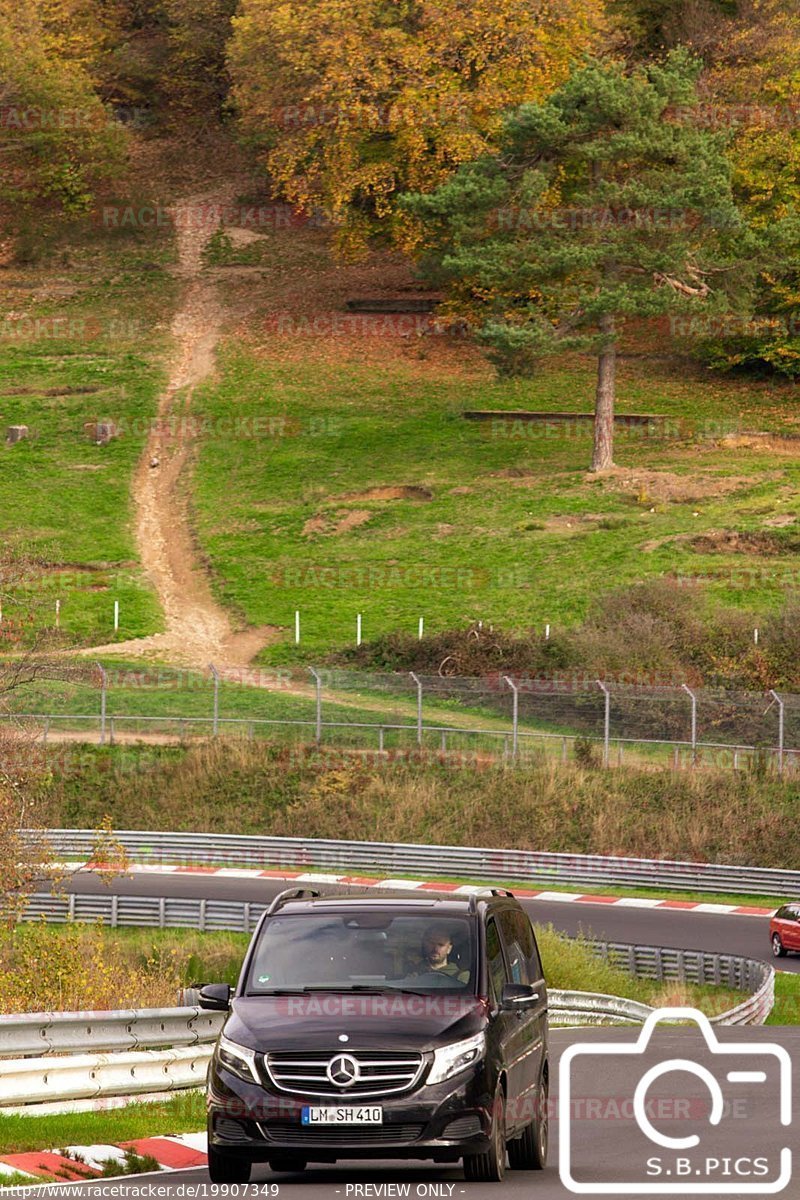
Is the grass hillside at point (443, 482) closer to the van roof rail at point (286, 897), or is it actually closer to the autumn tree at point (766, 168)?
the autumn tree at point (766, 168)

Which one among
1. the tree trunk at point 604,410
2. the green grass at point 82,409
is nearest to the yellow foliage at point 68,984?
the green grass at point 82,409

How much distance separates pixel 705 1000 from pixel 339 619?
29.9 metres

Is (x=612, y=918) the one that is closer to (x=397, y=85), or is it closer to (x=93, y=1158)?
(x=93, y=1158)

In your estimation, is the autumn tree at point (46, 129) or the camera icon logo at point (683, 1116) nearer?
the camera icon logo at point (683, 1116)

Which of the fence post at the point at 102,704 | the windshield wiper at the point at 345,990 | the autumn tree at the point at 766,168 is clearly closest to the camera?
the windshield wiper at the point at 345,990

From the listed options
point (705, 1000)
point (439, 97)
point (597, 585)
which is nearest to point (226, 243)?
point (439, 97)

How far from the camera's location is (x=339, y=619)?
2303 inches

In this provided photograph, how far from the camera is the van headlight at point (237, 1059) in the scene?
1138cm

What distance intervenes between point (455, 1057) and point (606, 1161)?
1933 mm

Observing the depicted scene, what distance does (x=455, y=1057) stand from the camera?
37.6 ft

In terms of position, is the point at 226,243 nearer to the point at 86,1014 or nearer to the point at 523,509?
the point at 523,509

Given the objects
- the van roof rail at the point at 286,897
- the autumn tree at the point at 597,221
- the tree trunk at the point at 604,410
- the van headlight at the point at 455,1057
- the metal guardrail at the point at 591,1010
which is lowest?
the metal guardrail at the point at 591,1010

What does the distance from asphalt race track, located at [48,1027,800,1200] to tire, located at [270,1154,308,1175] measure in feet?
0.27

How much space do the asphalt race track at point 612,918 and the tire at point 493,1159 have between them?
21.2 m
